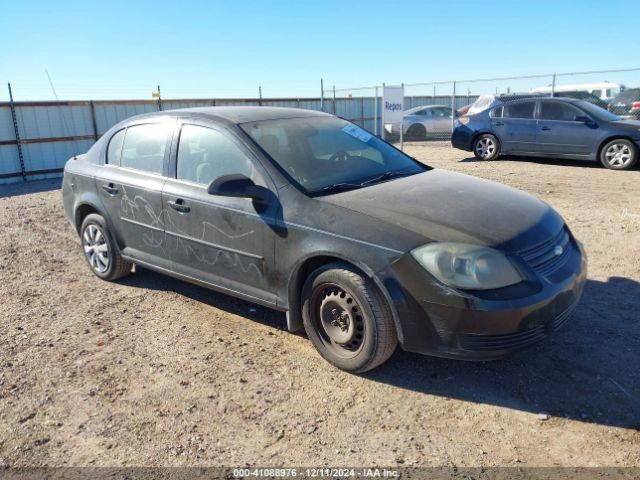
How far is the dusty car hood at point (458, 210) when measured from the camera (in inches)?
123

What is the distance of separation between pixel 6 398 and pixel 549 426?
3221 millimetres

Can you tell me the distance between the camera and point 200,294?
496 cm

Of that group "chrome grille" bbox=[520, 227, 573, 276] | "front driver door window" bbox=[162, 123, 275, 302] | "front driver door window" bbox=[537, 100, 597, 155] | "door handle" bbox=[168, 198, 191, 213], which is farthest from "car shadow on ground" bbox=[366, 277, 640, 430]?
"front driver door window" bbox=[537, 100, 597, 155]

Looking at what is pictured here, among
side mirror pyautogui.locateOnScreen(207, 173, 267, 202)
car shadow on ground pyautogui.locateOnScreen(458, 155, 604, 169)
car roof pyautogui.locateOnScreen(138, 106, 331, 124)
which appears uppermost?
car roof pyautogui.locateOnScreen(138, 106, 331, 124)

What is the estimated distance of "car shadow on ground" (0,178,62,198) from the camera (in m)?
11.9

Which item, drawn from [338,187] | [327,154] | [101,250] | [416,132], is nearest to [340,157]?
[327,154]

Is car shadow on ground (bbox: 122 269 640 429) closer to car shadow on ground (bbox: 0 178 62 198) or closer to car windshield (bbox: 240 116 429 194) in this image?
car windshield (bbox: 240 116 429 194)

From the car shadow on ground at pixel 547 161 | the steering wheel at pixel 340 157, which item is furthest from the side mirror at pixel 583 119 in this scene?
the steering wheel at pixel 340 157

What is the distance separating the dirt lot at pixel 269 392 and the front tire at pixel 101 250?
0.90ft

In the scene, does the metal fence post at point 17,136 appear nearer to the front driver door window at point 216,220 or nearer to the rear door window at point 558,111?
the front driver door window at point 216,220

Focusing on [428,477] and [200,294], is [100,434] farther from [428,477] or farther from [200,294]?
[200,294]

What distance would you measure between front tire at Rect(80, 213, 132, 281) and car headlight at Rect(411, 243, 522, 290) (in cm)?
321

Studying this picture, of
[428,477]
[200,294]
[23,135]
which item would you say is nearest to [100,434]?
[428,477]

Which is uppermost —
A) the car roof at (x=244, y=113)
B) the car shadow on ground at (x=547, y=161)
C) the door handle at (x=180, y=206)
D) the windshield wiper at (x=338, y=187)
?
the car roof at (x=244, y=113)
